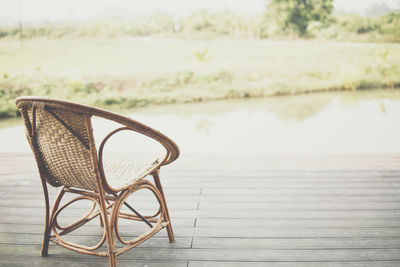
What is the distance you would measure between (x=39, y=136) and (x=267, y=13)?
5.26 m

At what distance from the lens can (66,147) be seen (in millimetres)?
1322

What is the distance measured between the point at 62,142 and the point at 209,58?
16.8 feet

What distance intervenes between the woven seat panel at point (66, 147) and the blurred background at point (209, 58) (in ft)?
12.6

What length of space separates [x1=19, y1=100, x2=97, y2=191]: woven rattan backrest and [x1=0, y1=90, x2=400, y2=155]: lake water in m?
2.31

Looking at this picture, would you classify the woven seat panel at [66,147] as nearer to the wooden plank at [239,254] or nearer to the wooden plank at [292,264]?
the wooden plank at [239,254]

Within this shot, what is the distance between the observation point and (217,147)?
13.6ft

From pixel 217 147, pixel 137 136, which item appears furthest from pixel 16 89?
pixel 217 147

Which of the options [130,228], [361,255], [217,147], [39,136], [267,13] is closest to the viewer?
[39,136]

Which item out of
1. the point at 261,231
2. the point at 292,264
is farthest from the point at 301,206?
the point at 292,264

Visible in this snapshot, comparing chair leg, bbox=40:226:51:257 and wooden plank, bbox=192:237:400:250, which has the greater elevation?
chair leg, bbox=40:226:51:257

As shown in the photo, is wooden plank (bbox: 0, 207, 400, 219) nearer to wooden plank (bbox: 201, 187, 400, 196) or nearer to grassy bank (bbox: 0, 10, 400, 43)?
wooden plank (bbox: 201, 187, 400, 196)

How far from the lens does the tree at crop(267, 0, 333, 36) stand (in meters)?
5.90

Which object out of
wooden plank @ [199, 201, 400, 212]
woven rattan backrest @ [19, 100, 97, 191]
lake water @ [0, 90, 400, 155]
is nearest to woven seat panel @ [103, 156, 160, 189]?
woven rattan backrest @ [19, 100, 97, 191]

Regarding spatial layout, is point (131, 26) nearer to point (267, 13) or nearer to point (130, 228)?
point (267, 13)
